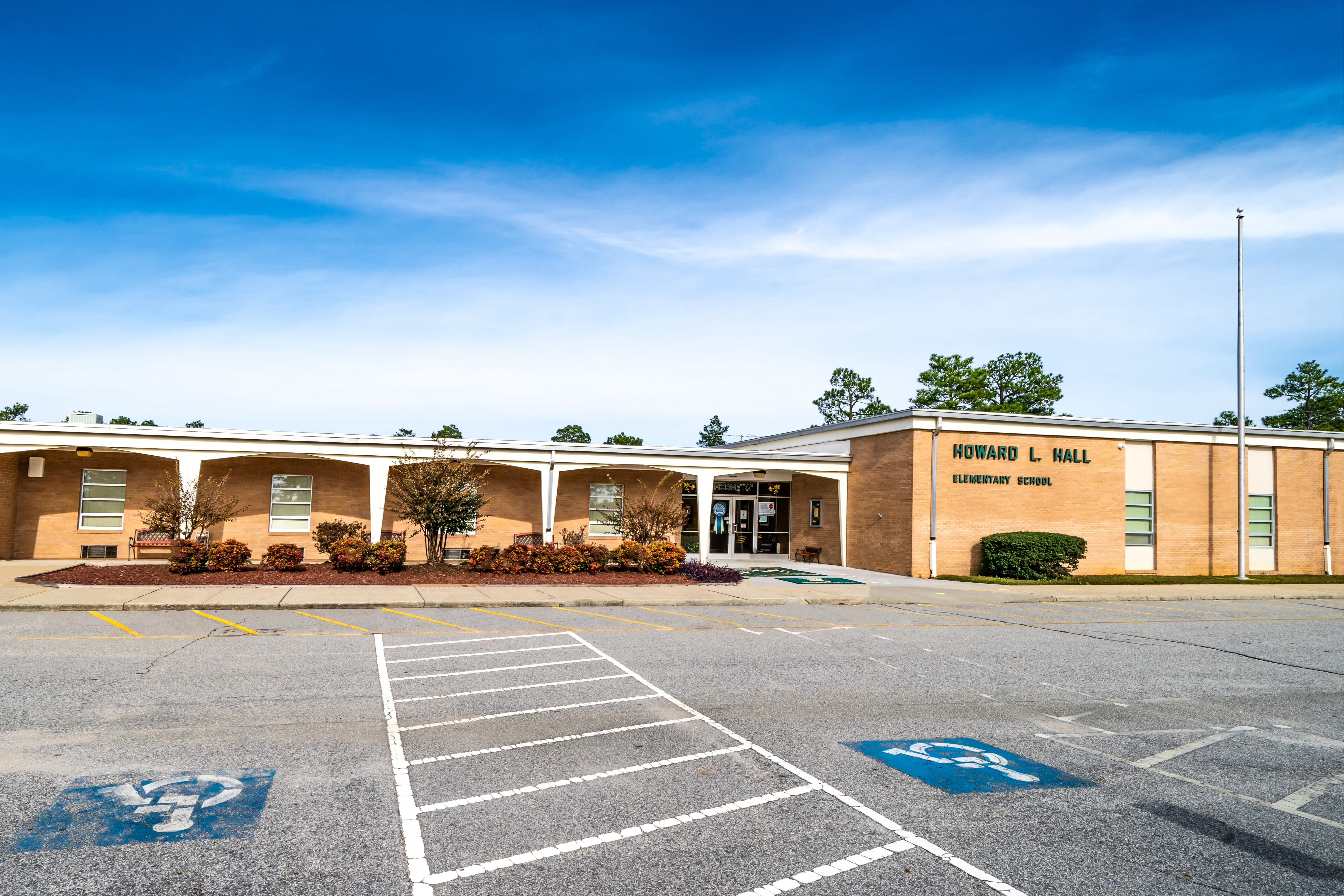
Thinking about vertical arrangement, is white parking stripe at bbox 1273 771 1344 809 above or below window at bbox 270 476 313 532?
below

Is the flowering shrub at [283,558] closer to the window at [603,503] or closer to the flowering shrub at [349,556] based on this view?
the flowering shrub at [349,556]

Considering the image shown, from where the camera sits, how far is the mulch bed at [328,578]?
17.5 metres

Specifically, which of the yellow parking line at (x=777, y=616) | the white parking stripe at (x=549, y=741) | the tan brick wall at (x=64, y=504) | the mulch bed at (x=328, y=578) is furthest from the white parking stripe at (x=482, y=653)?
the tan brick wall at (x=64, y=504)

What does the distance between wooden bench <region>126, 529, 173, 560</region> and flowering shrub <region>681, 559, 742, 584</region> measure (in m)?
14.0

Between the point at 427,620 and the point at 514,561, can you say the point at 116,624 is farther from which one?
the point at 514,561

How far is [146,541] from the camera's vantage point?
74.9 ft

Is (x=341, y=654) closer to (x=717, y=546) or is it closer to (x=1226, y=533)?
(x=717, y=546)

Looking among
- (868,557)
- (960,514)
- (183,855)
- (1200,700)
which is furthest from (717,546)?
(183,855)

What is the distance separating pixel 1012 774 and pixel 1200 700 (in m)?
4.52

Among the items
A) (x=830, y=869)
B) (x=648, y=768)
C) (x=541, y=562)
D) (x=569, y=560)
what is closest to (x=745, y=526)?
(x=569, y=560)

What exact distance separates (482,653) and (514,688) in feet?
7.17

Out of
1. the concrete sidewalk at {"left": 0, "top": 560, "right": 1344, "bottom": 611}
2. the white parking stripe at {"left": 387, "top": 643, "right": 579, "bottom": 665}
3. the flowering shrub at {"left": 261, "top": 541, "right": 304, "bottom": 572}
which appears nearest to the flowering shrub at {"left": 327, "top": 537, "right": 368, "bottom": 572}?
the flowering shrub at {"left": 261, "top": 541, "right": 304, "bottom": 572}

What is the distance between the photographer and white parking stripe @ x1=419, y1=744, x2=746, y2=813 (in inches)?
217

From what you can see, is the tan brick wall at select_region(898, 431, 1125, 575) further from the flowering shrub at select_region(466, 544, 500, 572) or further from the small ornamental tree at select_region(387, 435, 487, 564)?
the small ornamental tree at select_region(387, 435, 487, 564)
